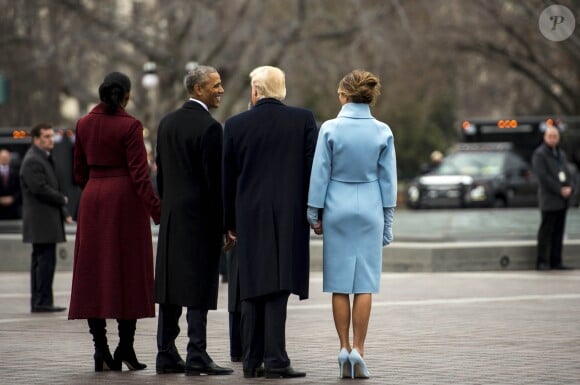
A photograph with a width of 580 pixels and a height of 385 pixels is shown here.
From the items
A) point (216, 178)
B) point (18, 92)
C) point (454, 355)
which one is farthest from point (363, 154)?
point (18, 92)

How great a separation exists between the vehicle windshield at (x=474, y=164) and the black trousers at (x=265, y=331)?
86.2 ft

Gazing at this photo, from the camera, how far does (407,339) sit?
38.4 ft

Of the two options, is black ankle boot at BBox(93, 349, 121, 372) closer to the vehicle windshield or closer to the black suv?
the black suv

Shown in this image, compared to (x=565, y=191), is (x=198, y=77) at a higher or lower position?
higher

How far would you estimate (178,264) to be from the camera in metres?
9.75

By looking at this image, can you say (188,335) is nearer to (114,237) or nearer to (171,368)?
(171,368)

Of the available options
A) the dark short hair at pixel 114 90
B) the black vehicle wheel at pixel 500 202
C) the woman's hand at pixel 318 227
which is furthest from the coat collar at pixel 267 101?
the black vehicle wheel at pixel 500 202

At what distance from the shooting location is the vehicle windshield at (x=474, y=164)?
35.7m

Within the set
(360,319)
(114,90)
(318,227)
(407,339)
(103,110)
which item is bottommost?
(407,339)

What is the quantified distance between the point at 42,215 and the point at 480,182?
21610 mm

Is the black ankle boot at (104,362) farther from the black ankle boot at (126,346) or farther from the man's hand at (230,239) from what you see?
the man's hand at (230,239)

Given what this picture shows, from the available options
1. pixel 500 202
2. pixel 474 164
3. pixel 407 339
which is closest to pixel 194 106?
pixel 407 339

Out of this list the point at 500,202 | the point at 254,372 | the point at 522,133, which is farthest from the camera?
the point at 522,133

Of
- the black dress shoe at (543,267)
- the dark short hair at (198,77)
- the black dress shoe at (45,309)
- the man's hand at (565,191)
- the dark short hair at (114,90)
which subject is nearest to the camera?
the dark short hair at (198,77)
